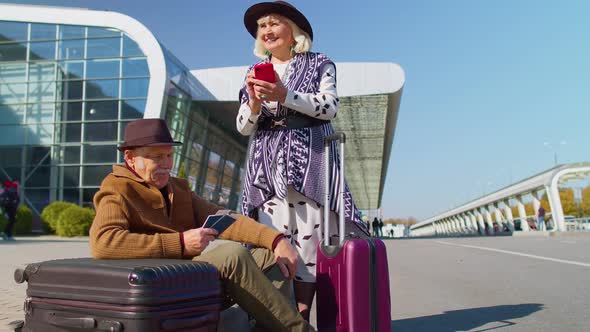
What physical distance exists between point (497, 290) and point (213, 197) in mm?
27877

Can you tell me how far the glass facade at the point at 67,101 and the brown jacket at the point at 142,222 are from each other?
20052 mm

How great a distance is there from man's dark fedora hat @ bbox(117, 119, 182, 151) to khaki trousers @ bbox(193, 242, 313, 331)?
1.81 ft

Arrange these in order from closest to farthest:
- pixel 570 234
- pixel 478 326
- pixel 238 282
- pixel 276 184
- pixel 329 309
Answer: pixel 238 282 → pixel 329 309 → pixel 276 184 → pixel 478 326 → pixel 570 234

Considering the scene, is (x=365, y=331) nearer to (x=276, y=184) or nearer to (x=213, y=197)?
(x=276, y=184)

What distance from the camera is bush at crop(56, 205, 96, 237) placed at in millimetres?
18000

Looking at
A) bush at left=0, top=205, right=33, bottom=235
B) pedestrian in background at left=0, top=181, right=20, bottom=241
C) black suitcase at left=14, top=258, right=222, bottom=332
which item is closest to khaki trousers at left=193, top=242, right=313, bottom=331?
black suitcase at left=14, top=258, right=222, bottom=332

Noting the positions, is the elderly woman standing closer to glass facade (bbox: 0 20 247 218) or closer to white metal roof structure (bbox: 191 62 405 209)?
white metal roof structure (bbox: 191 62 405 209)

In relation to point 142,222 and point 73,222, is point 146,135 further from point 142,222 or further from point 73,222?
point 73,222

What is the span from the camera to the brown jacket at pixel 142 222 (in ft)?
6.87

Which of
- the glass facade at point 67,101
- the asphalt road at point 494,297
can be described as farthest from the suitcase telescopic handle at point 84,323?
the glass facade at point 67,101

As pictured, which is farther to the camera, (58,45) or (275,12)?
(58,45)

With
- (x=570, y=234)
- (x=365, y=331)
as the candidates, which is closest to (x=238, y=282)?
(x=365, y=331)

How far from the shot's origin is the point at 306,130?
2.93 m

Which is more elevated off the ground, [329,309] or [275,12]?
[275,12]
